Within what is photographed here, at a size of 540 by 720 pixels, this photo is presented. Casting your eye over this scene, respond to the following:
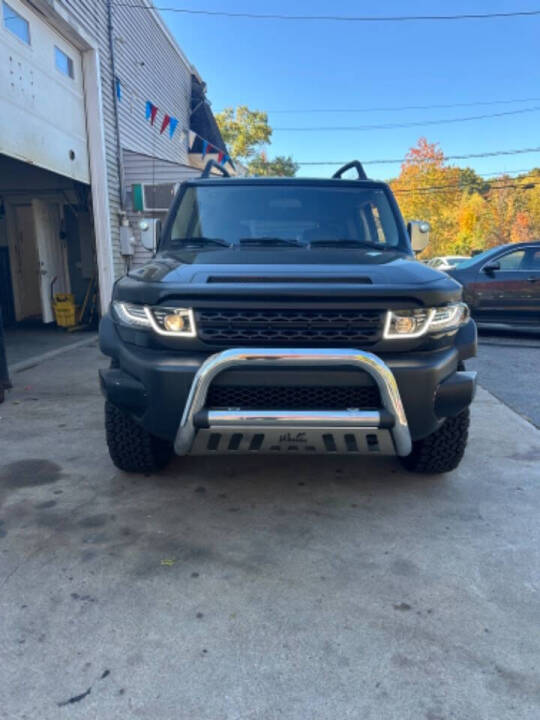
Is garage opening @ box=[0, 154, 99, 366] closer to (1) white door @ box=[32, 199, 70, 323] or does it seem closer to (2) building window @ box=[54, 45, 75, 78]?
(1) white door @ box=[32, 199, 70, 323]

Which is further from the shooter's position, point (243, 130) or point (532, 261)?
point (243, 130)

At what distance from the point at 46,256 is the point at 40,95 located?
3.12 m

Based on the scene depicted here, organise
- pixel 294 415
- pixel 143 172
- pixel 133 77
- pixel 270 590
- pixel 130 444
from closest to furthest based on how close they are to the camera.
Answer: pixel 270 590 → pixel 294 415 → pixel 130 444 → pixel 143 172 → pixel 133 77

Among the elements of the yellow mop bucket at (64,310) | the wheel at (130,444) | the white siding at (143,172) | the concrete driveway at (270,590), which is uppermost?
the white siding at (143,172)

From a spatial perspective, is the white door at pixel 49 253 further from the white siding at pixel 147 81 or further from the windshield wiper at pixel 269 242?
the windshield wiper at pixel 269 242

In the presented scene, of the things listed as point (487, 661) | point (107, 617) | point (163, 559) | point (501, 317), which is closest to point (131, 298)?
point (163, 559)

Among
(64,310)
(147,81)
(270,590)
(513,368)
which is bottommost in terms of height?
(64,310)

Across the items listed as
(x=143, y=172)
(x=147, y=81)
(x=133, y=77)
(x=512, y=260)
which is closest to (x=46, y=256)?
(x=143, y=172)

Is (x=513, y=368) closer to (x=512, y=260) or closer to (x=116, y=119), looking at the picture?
(x=512, y=260)

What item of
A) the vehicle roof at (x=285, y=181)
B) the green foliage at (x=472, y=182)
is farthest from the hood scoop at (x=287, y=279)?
the green foliage at (x=472, y=182)

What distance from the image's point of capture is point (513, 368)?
20.5 feet

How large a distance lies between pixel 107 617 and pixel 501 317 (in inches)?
326

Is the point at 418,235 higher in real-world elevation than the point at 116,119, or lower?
lower

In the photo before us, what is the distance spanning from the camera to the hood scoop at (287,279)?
2.35 m
